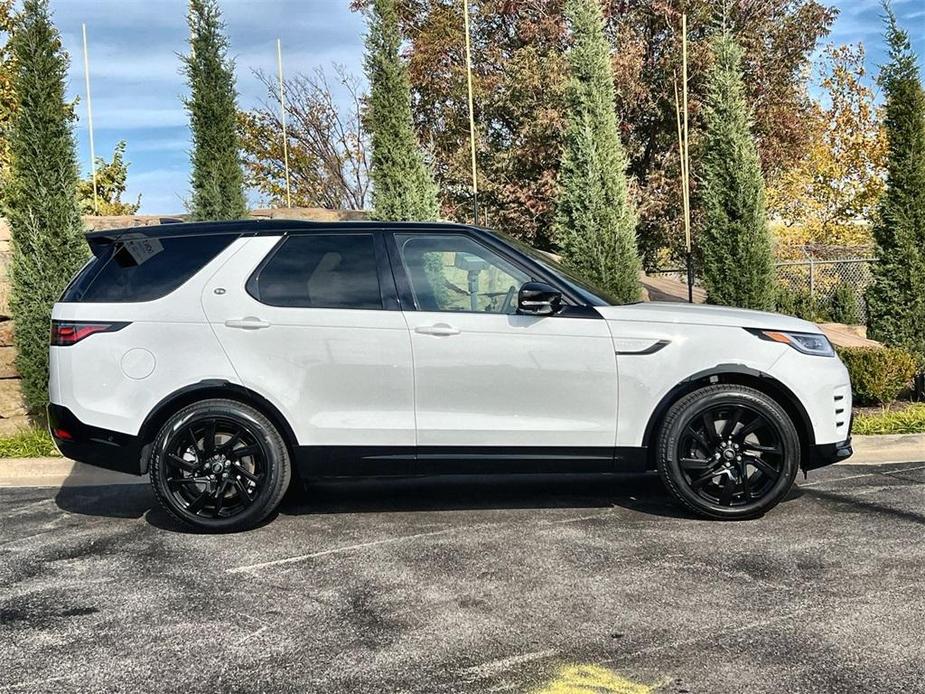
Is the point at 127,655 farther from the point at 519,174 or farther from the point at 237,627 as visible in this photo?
the point at 519,174

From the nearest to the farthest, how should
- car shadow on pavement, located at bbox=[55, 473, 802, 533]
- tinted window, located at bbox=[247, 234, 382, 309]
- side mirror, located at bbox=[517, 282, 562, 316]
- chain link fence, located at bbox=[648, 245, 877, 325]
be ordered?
1. side mirror, located at bbox=[517, 282, 562, 316]
2. tinted window, located at bbox=[247, 234, 382, 309]
3. car shadow on pavement, located at bbox=[55, 473, 802, 533]
4. chain link fence, located at bbox=[648, 245, 877, 325]

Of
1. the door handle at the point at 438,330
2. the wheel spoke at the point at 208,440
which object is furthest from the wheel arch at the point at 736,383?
the wheel spoke at the point at 208,440

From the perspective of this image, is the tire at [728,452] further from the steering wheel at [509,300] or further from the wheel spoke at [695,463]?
the steering wheel at [509,300]

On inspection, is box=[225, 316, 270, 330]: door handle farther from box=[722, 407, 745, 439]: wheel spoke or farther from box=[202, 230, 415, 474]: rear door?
box=[722, 407, 745, 439]: wheel spoke

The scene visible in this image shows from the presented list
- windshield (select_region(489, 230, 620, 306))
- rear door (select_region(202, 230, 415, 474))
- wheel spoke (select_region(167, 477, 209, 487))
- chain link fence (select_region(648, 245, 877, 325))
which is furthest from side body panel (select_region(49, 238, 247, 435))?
chain link fence (select_region(648, 245, 877, 325))

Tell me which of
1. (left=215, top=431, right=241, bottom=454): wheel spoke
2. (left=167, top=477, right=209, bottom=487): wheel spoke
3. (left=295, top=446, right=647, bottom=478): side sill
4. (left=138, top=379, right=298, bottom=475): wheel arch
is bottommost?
(left=167, top=477, right=209, bottom=487): wheel spoke

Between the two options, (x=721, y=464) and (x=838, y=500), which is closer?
(x=721, y=464)

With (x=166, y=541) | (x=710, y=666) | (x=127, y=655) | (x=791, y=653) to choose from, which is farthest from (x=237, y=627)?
(x=791, y=653)

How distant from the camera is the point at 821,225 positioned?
2959 cm

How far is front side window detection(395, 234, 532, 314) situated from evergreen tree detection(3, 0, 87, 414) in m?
4.98

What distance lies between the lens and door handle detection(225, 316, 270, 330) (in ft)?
16.9

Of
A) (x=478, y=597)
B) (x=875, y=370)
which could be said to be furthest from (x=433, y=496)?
(x=875, y=370)

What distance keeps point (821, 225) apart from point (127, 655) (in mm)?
29993

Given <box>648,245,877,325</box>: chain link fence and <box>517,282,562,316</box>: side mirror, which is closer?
<box>517,282,562,316</box>: side mirror
